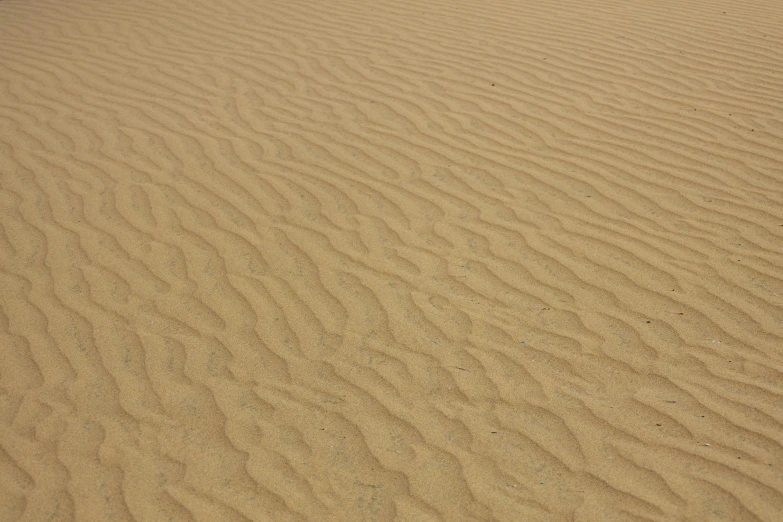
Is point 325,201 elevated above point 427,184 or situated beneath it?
situated beneath

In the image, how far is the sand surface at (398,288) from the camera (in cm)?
268

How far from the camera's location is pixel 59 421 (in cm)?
293

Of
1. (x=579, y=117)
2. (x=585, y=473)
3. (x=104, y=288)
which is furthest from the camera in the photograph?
(x=579, y=117)

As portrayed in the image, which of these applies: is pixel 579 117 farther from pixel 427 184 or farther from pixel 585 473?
pixel 585 473

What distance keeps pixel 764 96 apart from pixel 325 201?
11.5 feet

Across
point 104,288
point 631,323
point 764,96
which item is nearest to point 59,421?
point 104,288

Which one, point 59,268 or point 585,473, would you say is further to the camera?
point 59,268

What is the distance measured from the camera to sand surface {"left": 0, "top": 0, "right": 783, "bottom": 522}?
2678mm

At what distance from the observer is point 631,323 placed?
3.35 meters

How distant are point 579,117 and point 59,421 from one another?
397 cm

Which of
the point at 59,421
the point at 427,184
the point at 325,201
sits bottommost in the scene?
the point at 59,421

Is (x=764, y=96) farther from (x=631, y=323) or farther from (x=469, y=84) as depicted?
(x=631, y=323)

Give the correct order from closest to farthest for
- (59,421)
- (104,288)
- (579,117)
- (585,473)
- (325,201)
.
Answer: (585,473) < (59,421) < (104,288) < (325,201) < (579,117)

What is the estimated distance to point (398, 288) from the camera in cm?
363
